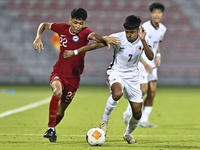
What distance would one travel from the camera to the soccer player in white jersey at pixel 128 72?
18.0 ft

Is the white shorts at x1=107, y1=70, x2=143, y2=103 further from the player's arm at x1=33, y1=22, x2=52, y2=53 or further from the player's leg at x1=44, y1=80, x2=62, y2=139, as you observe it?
the player's arm at x1=33, y1=22, x2=52, y2=53

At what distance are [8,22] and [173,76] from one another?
27.9 feet

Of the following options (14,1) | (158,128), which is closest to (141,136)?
(158,128)

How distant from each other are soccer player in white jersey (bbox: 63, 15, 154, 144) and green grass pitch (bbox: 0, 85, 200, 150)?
1.23ft

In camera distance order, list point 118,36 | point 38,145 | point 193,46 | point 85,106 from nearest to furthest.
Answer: point 38,145
point 118,36
point 85,106
point 193,46

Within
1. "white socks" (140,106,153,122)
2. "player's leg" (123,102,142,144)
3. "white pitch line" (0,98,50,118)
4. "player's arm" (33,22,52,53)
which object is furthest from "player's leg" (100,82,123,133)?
"white pitch line" (0,98,50,118)

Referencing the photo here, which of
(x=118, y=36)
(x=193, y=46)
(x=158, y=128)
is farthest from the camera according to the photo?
(x=193, y=46)

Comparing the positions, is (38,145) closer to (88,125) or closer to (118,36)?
(118,36)

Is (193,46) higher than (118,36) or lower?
lower

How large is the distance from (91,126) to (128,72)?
6.56 feet

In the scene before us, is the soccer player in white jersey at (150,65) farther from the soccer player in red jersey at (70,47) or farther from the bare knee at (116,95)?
the bare knee at (116,95)

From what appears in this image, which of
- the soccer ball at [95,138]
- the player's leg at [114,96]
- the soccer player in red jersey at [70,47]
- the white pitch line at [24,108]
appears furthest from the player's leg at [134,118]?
the white pitch line at [24,108]

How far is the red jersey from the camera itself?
591cm

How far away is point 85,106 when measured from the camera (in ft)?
36.2
